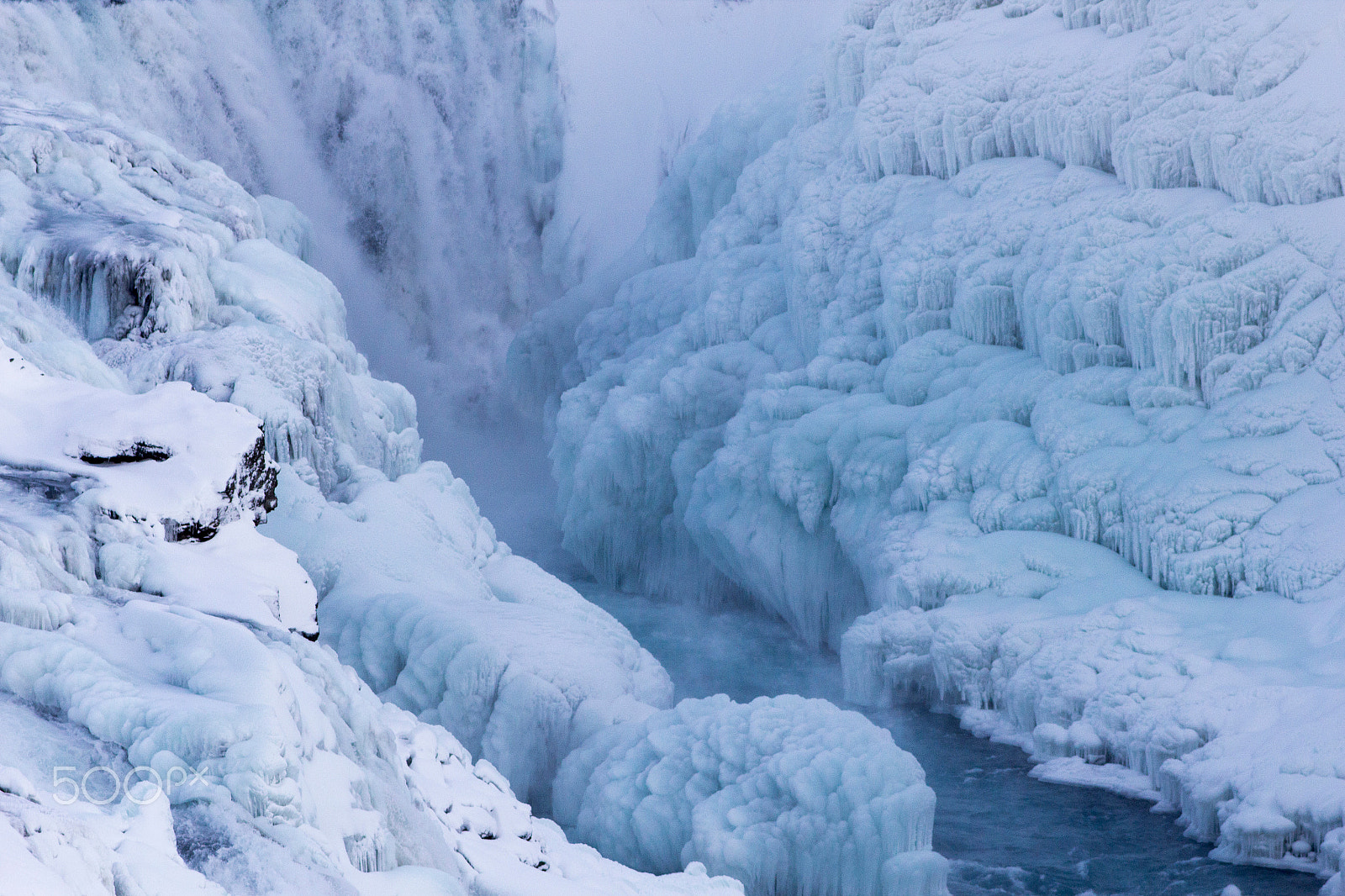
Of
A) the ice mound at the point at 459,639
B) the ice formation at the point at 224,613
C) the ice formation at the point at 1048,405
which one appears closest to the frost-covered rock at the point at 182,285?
the ice formation at the point at 224,613

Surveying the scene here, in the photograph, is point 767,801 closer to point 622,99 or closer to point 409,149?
point 409,149

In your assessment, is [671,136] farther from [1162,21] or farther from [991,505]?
[991,505]

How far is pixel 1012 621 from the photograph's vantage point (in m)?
12.7

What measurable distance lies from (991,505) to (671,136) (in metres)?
13.7

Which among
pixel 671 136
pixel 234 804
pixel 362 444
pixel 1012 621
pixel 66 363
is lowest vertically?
pixel 1012 621

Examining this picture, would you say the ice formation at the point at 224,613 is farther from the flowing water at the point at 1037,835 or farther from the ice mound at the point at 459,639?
the flowing water at the point at 1037,835

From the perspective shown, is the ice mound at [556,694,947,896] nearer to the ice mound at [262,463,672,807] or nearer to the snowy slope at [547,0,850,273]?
the ice mound at [262,463,672,807]

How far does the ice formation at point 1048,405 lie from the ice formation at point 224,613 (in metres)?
3.79

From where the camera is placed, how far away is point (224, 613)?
240 inches

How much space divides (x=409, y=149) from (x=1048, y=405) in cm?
1491

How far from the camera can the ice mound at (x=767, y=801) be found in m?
9.55

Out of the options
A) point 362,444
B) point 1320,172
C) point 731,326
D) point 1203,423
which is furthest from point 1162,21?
point 362,444

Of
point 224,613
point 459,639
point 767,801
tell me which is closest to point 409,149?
point 459,639

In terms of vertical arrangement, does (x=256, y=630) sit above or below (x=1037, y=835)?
above
